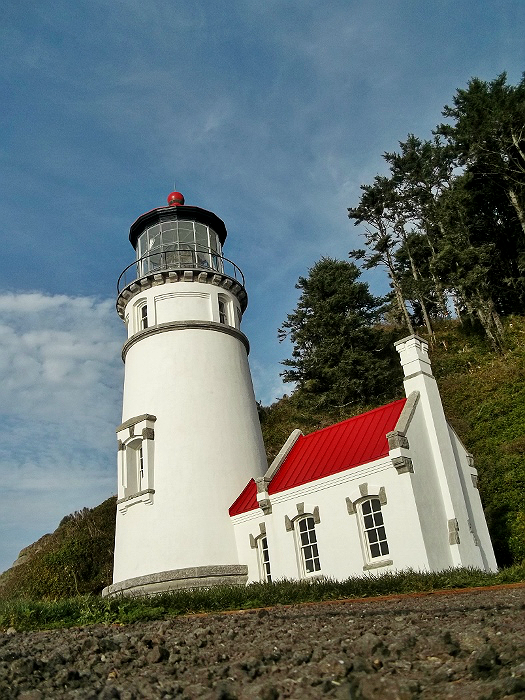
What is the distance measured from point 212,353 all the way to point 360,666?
16.3 m

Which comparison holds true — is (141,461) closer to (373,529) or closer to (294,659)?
(373,529)

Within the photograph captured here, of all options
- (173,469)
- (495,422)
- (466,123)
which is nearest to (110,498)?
(173,469)

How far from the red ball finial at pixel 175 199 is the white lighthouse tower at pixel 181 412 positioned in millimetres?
57

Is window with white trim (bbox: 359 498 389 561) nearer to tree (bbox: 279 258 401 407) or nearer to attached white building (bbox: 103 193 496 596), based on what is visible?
attached white building (bbox: 103 193 496 596)

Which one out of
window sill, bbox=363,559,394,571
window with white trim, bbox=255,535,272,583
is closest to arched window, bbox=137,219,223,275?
window with white trim, bbox=255,535,272,583

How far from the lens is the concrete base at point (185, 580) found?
1709cm

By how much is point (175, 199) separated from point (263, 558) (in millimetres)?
13908

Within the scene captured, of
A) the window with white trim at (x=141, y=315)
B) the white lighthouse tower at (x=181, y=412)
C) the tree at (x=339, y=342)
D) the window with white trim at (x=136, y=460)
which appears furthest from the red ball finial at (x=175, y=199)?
the tree at (x=339, y=342)

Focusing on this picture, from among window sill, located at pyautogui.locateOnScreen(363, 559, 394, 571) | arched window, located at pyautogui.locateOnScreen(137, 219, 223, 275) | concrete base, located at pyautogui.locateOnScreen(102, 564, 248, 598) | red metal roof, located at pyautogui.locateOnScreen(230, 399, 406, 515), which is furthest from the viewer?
arched window, located at pyautogui.locateOnScreen(137, 219, 223, 275)

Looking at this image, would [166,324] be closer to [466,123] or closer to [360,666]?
[360,666]

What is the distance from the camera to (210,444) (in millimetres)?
19250

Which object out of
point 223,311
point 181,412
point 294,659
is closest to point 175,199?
point 223,311

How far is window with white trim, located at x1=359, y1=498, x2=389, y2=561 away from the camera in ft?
50.3

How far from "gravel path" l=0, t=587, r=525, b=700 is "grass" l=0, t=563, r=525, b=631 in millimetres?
1754
